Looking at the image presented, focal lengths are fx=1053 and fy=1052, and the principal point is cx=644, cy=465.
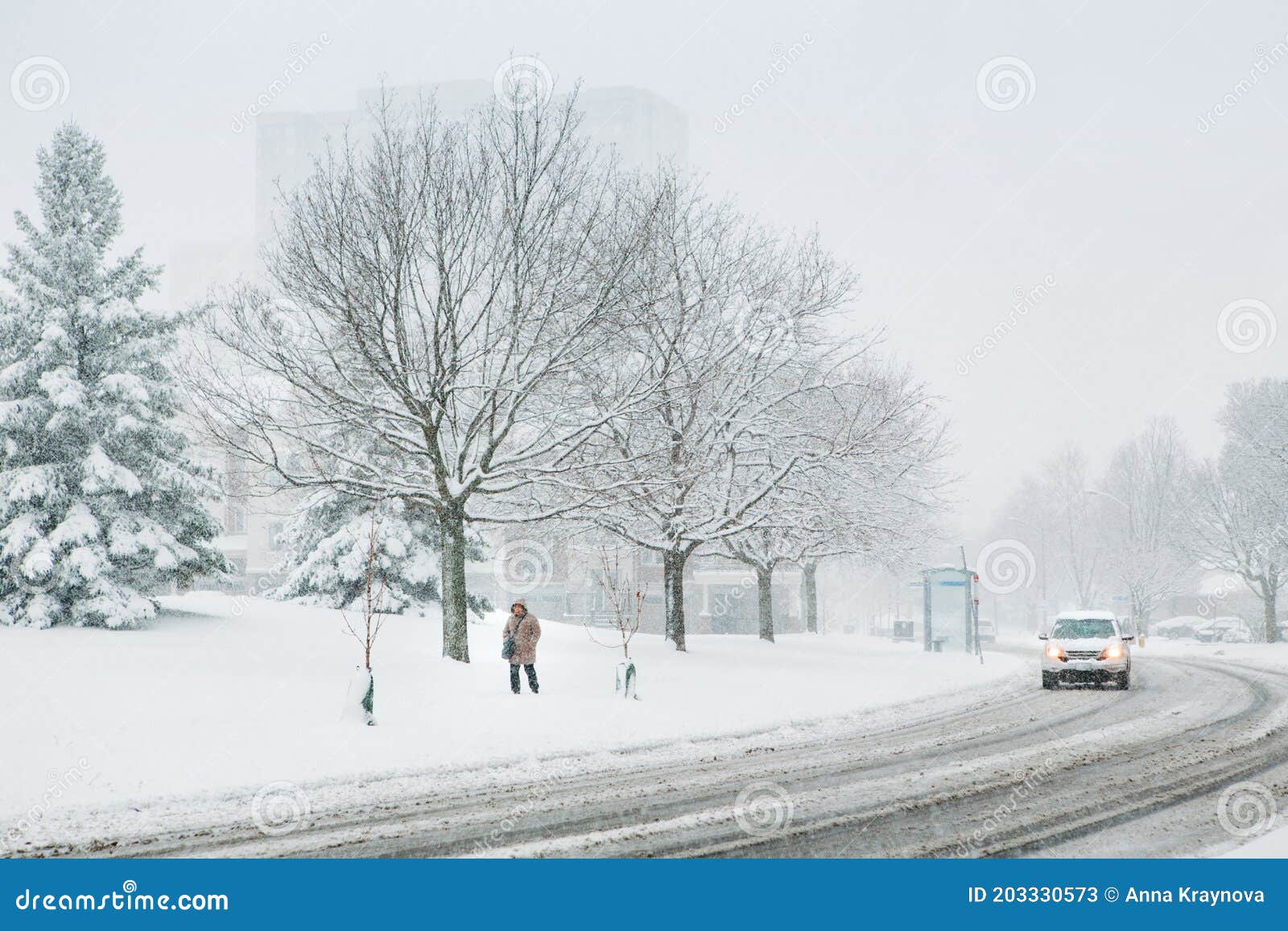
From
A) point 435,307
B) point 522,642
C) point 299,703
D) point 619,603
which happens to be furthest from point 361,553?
point 299,703

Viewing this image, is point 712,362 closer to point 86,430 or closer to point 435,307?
point 435,307

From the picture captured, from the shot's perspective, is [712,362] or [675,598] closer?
[712,362]

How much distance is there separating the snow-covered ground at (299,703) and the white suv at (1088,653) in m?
2.33

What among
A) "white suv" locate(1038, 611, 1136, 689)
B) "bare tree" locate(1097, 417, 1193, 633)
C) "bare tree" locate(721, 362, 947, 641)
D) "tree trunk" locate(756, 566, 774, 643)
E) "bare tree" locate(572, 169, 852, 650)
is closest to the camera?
"white suv" locate(1038, 611, 1136, 689)

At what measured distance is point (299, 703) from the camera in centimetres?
1444

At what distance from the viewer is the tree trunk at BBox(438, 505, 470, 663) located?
18953 millimetres

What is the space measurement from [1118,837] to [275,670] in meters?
12.8

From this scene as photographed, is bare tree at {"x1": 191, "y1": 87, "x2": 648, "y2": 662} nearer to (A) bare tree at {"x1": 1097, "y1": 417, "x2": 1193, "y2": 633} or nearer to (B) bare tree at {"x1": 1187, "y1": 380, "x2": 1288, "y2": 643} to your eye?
(B) bare tree at {"x1": 1187, "y1": 380, "x2": 1288, "y2": 643}

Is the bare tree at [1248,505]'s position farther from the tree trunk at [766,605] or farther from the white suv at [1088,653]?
the white suv at [1088,653]

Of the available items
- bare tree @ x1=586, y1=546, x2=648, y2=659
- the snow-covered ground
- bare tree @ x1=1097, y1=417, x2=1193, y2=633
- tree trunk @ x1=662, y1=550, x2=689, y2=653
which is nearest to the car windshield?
the snow-covered ground

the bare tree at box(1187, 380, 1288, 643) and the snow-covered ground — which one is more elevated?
the bare tree at box(1187, 380, 1288, 643)

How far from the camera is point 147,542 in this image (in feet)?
57.8

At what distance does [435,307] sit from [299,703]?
8.91m

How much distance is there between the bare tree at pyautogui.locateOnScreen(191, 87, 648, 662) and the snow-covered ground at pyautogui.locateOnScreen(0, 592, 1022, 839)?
2.81m
